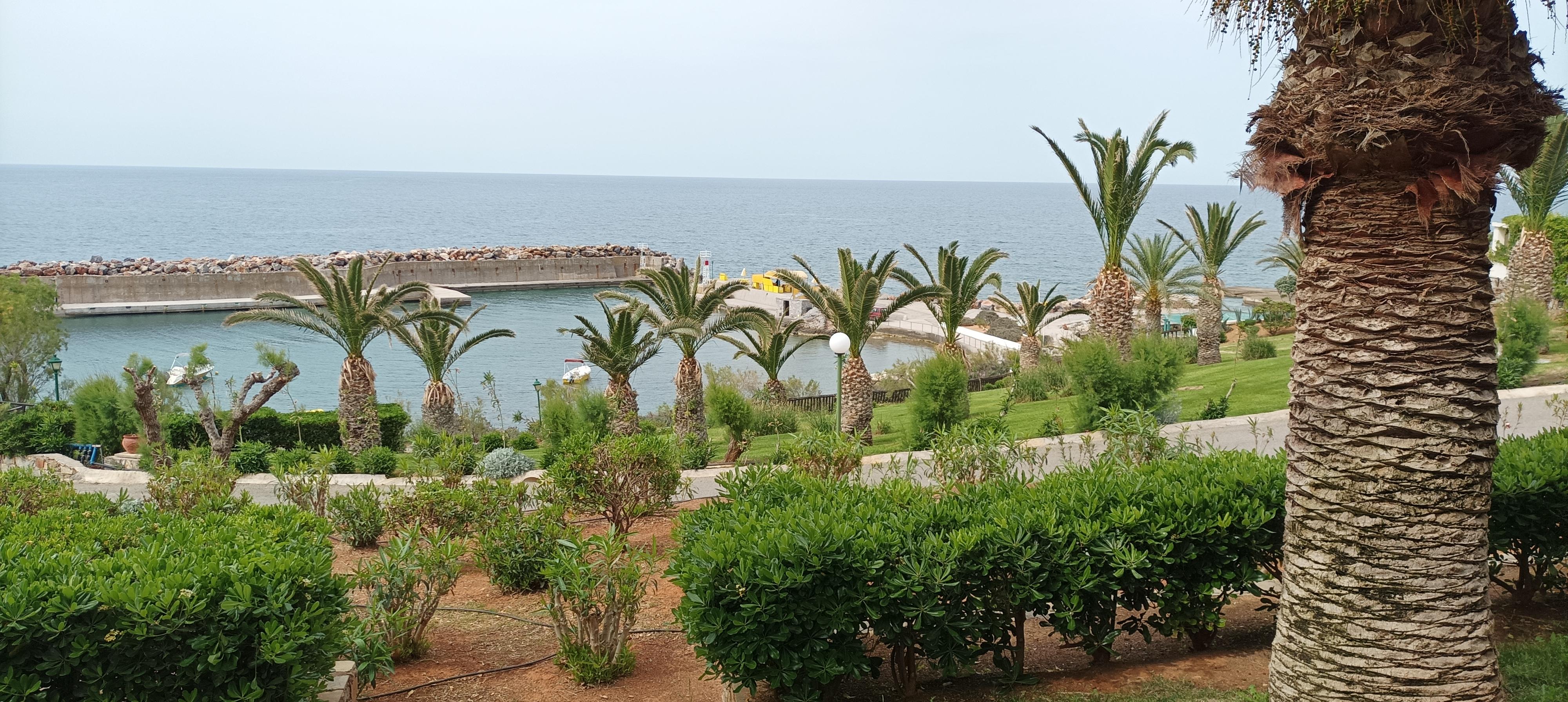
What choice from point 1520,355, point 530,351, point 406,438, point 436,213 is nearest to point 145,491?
point 406,438

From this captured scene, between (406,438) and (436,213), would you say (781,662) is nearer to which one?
(406,438)

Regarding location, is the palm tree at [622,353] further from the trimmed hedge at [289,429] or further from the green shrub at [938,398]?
the trimmed hedge at [289,429]

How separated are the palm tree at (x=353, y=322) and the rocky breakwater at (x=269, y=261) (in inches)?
1174

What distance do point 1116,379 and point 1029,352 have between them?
10223 millimetres

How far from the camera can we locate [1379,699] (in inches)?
151

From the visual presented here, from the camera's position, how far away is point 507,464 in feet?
46.3

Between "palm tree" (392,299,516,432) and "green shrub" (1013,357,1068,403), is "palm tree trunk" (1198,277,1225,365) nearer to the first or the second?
"green shrub" (1013,357,1068,403)

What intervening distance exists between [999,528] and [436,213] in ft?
593

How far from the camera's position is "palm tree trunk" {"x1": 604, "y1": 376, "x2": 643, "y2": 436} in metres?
17.5

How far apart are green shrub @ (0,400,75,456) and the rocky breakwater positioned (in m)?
27.7

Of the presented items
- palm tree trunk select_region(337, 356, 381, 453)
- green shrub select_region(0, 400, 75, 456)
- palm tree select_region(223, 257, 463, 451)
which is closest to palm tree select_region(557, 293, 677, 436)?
palm tree select_region(223, 257, 463, 451)

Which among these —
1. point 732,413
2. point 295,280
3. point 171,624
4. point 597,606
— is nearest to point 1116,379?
point 732,413

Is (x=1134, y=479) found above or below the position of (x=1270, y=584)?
above

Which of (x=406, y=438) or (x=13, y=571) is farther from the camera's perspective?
(x=406, y=438)
